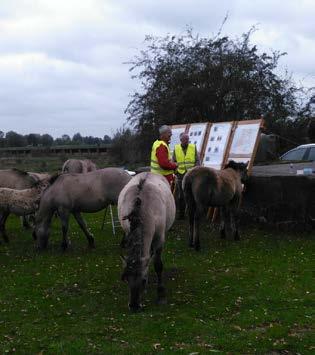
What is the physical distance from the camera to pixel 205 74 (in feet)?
76.4

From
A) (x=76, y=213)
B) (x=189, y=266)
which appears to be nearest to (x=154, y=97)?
(x=76, y=213)

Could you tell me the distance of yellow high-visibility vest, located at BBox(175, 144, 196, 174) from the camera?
520 inches

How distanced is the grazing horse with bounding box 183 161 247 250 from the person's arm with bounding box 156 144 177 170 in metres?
0.65

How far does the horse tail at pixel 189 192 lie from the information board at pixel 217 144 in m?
3.21

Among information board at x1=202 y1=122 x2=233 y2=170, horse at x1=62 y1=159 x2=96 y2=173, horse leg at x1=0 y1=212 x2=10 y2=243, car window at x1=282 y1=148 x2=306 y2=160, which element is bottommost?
horse leg at x1=0 y1=212 x2=10 y2=243

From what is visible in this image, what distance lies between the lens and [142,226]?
6996mm

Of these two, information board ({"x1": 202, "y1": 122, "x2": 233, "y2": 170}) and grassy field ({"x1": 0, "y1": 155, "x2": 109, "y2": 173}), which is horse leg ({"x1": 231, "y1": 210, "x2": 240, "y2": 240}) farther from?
grassy field ({"x1": 0, "y1": 155, "x2": 109, "y2": 173})

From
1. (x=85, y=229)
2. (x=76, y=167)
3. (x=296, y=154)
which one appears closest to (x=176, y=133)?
(x=76, y=167)

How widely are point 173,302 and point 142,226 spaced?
4.47 feet

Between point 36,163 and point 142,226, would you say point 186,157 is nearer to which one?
point 142,226

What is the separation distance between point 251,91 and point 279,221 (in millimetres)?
11265

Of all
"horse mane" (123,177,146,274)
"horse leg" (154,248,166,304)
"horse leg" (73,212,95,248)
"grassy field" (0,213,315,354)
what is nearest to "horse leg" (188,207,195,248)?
"grassy field" (0,213,315,354)

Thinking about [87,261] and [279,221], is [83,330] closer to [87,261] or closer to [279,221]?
[87,261]

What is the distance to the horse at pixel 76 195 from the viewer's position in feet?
37.1
